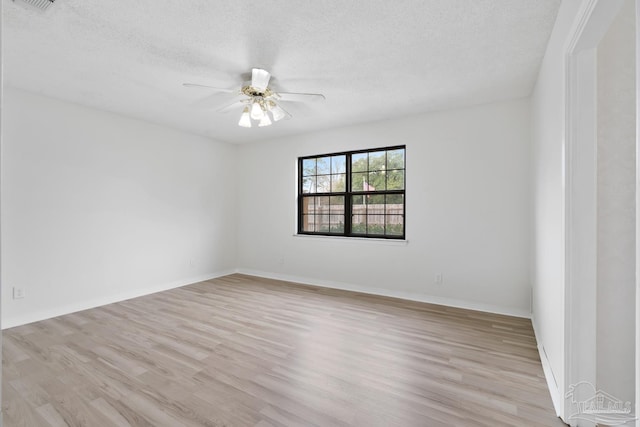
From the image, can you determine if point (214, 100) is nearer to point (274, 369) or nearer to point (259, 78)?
point (259, 78)

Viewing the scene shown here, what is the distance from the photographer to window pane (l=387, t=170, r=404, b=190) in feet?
14.8

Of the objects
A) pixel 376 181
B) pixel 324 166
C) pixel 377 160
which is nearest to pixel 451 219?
pixel 376 181

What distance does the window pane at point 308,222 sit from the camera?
17.5ft

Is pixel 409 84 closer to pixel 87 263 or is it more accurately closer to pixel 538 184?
pixel 538 184

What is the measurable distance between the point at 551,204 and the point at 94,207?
15.3ft

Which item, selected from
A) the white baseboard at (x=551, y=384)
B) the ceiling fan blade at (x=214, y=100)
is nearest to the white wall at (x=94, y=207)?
the ceiling fan blade at (x=214, y=100)

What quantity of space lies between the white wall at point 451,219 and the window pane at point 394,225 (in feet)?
0.53

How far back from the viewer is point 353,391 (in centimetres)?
232

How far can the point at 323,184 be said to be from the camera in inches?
206

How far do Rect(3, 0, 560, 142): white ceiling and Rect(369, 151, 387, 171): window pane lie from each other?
880 mm

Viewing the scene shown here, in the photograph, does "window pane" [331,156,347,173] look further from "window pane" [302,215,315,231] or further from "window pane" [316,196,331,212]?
"window pane" [302,215,315,231]

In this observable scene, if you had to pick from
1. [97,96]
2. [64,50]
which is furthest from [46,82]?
[64,50]

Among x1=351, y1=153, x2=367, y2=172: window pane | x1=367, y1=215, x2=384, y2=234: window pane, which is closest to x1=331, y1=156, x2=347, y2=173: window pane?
x1=351, y1=153, x2=367, y2=172: window pane

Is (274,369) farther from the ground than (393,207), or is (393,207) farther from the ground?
(393,207)
